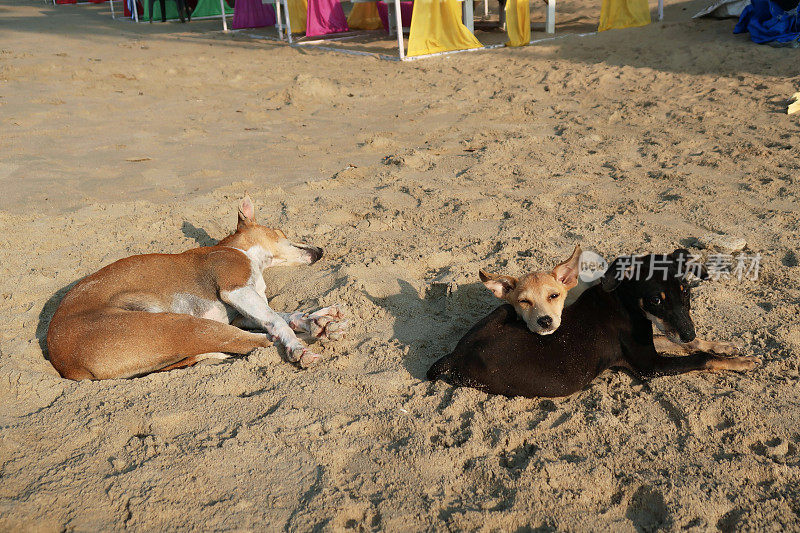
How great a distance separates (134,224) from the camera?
539 cm

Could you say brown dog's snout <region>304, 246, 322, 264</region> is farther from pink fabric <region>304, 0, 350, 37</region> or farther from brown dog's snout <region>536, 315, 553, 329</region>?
pink fabric <region>304, 0, 350, 37</region>

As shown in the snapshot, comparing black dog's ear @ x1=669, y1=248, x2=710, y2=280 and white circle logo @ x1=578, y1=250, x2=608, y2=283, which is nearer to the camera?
black dog's ear @ x1=669, y1=248, x2=710, y2=280

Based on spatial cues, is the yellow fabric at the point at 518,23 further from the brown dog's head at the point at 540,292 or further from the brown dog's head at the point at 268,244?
the brown dog's head at the point at 540,292

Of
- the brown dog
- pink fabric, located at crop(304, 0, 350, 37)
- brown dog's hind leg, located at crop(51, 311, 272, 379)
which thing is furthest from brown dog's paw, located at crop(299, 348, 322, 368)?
pink fabric, located at crop(304, 0, 350, 37)

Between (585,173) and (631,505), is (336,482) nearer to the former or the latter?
(631,505)

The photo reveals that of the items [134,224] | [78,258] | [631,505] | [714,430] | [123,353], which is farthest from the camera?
[134,224]

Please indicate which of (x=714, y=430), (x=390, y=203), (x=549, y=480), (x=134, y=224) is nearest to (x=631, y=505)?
(x=549, y=480)

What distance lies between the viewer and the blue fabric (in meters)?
9.05

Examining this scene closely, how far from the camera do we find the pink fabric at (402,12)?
48.2 feet

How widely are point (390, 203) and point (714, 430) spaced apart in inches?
131

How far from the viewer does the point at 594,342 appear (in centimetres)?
327

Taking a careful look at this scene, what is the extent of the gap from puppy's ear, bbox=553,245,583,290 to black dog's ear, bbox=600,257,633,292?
18 cm

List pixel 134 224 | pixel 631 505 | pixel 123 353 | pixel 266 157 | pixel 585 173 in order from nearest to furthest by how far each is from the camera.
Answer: pixel 631 505
pixel 123 353
pixel 134 224
pixel 585 173
pixel 266 157

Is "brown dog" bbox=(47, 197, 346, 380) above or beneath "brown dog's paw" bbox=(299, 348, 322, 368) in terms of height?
above
